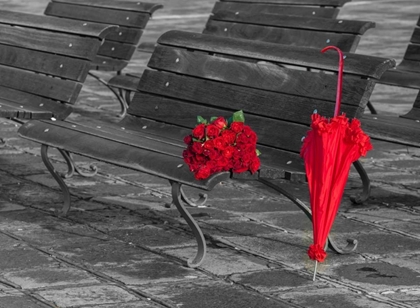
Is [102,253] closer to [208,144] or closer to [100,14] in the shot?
[208,144]

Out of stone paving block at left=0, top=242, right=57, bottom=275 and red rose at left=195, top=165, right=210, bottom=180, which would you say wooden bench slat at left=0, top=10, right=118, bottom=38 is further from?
red rose at left=195, top=165, right=210, bottom=180

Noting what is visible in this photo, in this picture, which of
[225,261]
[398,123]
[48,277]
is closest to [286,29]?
[398,123]

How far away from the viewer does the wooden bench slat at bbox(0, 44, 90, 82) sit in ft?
23.4

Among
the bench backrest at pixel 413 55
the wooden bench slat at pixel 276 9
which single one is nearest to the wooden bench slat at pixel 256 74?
the wooden bench slat at pixel 276 9

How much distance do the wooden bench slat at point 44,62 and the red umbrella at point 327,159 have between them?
2.52 metres

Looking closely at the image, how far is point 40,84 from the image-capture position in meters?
7.48

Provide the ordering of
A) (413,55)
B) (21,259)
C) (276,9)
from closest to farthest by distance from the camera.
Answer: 1. (21,259)
2. (413,55)
3. (276,9)

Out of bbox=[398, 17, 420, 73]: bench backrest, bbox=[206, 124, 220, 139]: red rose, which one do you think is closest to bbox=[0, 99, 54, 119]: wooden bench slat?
bbox=[206, 124, 220, 139]: red rose

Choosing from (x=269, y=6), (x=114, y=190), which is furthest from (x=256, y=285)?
(x=269, y=6)

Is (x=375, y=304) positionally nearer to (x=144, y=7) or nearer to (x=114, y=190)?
(x=114, y=190)

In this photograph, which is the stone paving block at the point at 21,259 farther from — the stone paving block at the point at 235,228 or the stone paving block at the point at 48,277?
the stone paving block at the point at 235,228

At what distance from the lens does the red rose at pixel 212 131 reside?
5.13 metres

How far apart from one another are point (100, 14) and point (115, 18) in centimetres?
18

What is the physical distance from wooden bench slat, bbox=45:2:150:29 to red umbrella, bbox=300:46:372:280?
15.5 ft
